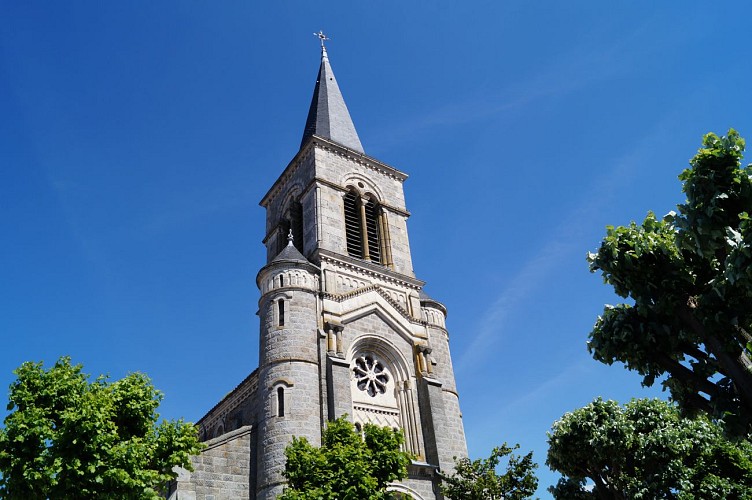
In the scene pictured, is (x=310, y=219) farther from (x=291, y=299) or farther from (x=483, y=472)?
(x=483, y=472)

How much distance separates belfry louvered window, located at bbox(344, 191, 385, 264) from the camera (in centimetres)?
2950

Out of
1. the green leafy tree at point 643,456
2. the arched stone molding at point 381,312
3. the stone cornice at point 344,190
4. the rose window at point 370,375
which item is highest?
the stone cornice at point 344,190

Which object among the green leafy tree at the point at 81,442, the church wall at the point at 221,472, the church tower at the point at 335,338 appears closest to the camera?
the green leafy tree at the point at 81,442

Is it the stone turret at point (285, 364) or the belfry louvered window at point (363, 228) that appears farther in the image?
the belfry louvered window at point (363, 228)

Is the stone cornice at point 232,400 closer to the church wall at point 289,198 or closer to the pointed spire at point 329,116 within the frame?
the church wall at point 289,198

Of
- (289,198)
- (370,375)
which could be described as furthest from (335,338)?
(289,198)

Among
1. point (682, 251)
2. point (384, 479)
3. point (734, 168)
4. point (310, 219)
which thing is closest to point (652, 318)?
point (682, 251)

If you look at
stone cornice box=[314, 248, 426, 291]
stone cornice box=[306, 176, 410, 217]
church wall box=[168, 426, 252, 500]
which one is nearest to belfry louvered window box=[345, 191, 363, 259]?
stone cornice box=[306, 176, 410, 217]

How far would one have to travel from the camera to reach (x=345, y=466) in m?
16.9

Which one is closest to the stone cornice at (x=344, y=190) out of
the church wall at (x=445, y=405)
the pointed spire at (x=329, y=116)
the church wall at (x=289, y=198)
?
the church wall at (x=289, y=198)

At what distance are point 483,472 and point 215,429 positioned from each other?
14819mm

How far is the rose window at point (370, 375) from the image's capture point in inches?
985

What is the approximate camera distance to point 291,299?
80.2ft

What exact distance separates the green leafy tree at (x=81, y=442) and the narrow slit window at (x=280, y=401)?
5094 millimetres
